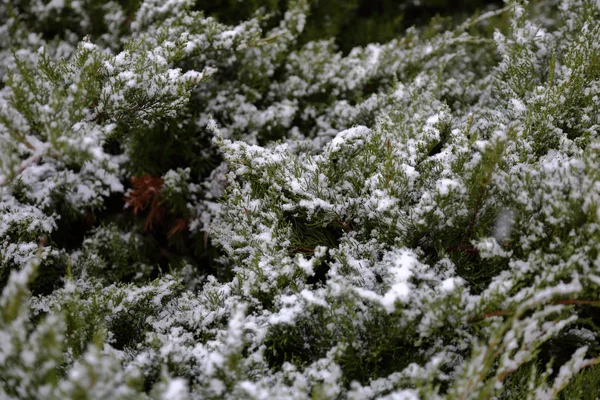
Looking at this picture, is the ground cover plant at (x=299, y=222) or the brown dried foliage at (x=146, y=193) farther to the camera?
the brown dried foliage at (x=146, y=193)

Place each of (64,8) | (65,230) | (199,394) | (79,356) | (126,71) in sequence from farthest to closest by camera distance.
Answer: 1. (64,8)
2. (65,230)
3. (126,71)
4. (79,356)
5. (199,394)

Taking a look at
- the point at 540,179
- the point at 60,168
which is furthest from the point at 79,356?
the point at 540,179

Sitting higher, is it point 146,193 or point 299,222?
point 146,193

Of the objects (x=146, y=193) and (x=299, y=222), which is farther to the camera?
(x=146, y=193)

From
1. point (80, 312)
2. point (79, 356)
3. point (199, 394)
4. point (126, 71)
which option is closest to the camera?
point (199, 394)

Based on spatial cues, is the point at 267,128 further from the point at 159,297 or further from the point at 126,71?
the point at 159,297

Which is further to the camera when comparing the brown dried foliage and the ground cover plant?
the brown dried foliage

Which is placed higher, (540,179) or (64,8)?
(64,8)

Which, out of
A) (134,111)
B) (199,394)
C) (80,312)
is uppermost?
(134,111)
